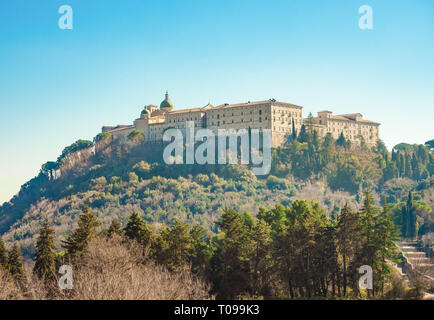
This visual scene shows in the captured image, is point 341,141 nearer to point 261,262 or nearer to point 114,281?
point 261,262

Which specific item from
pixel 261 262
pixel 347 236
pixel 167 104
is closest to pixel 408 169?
pixel 167 104

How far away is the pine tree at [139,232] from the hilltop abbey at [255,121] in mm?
63255

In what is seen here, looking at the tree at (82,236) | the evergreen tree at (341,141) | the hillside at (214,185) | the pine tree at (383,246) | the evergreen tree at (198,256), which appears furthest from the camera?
the evergreen tree at (341,141)

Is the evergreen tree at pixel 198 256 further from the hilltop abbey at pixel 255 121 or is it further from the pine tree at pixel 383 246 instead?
the hilltop abbey at pixel 255 121

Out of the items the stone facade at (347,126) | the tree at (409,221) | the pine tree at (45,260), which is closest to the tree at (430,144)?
the stone facade at (347,126)

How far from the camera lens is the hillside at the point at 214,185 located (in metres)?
95.7

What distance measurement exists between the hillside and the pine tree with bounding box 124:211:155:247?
47.6m

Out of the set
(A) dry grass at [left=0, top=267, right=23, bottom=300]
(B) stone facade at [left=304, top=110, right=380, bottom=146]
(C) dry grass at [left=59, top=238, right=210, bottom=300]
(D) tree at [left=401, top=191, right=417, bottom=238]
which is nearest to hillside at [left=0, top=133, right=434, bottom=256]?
(B) stone facade at [left=304, top=110, right=380, bottom=146]

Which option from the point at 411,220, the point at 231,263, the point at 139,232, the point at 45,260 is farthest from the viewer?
the point at 411,220

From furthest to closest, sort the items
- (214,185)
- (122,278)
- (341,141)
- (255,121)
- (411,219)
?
1. (341,141)
2. (255,121)
3. (214,185)
4. (411,219)
5. (122,278)

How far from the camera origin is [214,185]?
100m

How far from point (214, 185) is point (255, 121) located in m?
15.2

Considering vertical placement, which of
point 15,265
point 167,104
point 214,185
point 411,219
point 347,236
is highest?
point 167,104

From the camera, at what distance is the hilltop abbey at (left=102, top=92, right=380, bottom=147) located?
102 metres
